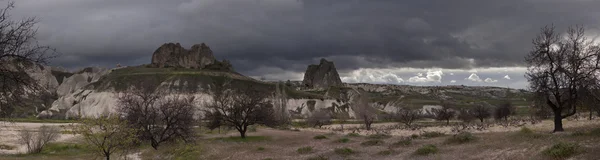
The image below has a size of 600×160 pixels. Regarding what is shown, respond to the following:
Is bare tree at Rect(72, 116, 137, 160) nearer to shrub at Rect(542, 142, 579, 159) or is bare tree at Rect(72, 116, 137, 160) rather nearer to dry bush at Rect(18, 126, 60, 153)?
dry bush at Rect(18, 126, 60, 153)

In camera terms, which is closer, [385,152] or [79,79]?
[385,152]

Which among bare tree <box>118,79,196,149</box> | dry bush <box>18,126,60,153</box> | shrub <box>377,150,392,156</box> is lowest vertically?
dry bush <box>18,126,60,153</box>

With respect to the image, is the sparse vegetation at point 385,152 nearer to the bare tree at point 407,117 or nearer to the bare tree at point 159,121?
the bare tree at point 159,121

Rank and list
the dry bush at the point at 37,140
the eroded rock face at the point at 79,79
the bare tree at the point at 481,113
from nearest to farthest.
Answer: the dry bush at the point at 37,140, the bare tree at the point at 481,113, the eroded rock face at the point at 79,79

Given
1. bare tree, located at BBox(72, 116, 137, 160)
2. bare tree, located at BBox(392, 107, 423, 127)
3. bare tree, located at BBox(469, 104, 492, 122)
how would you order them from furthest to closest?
1. bare tree, located at BBox(469, 104, 492, 122)
2. bare tree, located at BBox(392, 107, 423, 127)
3. bare tree, located at BBox(72, 116, 137, 160)

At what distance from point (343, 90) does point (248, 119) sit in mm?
136599

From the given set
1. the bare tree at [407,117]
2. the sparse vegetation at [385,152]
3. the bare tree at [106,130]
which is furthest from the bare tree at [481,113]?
the bare tree at [106,130]

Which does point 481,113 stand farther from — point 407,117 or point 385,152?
point 385,152

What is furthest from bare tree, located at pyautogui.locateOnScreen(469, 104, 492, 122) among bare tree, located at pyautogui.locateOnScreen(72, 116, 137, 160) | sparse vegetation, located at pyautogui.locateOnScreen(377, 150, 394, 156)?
bare tree, located at pyautogui.locateOnScreen(72, 116, 137, 160)

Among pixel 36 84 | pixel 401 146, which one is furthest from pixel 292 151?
pixel 36 84

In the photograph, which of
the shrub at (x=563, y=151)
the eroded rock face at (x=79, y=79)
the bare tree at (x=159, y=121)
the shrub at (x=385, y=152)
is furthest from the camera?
the eroded rock face at (x=79, y=79)

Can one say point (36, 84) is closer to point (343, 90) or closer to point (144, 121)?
point (144, 121)

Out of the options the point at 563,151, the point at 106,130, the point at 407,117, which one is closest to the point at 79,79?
the point at 407,117

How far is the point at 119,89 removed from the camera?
135 metres
